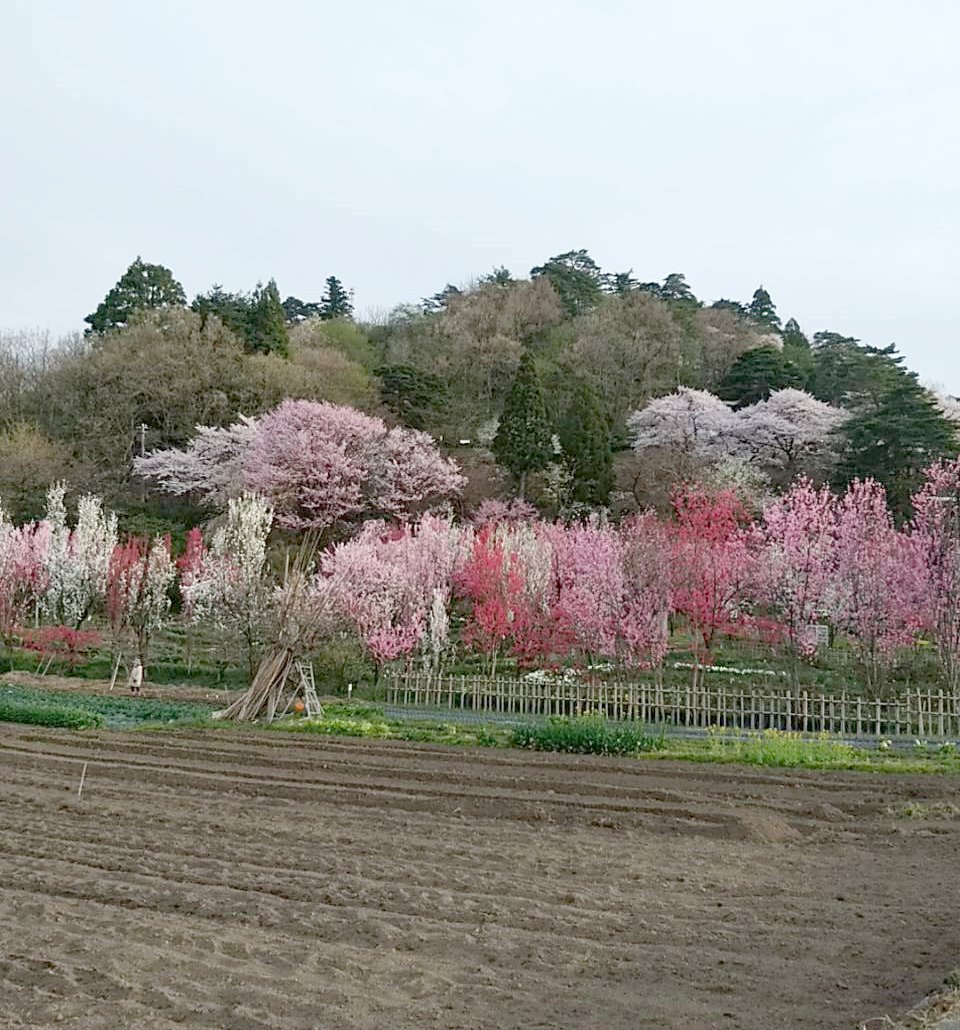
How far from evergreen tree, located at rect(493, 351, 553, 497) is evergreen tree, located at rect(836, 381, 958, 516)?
1072cm

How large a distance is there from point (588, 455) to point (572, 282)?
89.8 feet

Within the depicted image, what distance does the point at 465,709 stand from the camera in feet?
77.7

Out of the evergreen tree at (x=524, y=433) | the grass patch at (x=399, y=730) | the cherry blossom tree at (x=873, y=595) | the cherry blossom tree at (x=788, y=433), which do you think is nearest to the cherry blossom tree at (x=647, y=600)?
the cherry blossom tree at (x=873, y=595)

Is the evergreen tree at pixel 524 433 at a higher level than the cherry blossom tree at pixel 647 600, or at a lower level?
higher

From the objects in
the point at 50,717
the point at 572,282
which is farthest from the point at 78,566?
the point at 572,282

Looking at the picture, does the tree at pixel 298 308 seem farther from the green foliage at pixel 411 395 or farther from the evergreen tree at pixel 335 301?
the green foliage at pixel 411 395

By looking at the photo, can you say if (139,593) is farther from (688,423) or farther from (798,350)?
(798,350)

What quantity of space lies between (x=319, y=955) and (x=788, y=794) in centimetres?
772

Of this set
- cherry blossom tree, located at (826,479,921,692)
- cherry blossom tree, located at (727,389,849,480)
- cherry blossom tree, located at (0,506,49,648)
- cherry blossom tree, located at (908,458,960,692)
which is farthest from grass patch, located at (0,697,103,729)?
cherry blossom tree, located at (727,389,849,480)

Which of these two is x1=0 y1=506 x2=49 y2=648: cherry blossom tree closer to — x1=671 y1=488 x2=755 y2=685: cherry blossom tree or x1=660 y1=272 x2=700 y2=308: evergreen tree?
x1=671 y1=488 x2=755 y2=685: cherry blossom tree

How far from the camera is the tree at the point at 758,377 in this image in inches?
1829

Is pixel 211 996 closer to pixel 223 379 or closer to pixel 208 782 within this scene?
pixel 208 782

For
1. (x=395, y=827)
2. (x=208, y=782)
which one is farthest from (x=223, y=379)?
(x=395, y=827)

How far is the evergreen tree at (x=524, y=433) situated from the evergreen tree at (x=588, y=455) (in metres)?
0.93
